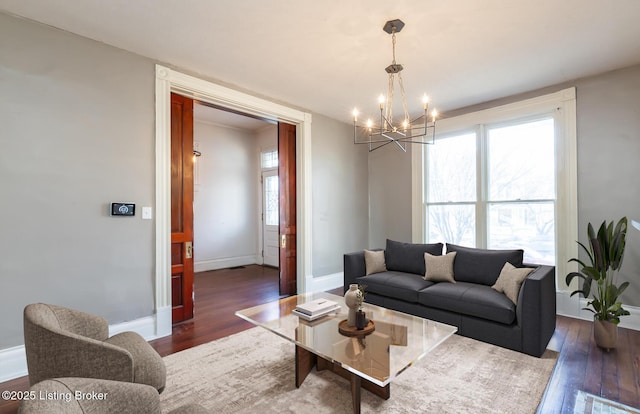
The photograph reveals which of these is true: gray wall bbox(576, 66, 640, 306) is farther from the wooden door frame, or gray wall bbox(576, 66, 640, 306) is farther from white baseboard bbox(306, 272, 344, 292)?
the wooden door frame

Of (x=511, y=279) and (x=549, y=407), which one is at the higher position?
(x=511, y=279)

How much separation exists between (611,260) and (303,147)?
379cm

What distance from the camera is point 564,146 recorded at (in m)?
3.64

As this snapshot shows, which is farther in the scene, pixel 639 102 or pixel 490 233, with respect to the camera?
pixel 490 233

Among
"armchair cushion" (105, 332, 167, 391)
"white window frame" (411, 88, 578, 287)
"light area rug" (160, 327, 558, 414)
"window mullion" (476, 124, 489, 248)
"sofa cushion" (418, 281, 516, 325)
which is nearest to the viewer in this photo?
"armchair cushion" (105, 332, 167, 391)

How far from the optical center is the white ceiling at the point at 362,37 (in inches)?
89.5

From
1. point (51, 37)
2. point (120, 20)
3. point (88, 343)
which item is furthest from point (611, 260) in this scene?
point (51, 37)

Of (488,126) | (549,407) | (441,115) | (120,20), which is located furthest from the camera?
(441,115)

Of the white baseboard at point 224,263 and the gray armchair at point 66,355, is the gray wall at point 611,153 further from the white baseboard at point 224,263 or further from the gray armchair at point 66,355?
the white baseboard at point 224,263

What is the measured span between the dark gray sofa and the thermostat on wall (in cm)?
251

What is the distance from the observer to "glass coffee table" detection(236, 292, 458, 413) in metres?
1.71

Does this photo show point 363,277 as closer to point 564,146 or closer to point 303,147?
point 303,147

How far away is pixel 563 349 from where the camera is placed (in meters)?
2.72

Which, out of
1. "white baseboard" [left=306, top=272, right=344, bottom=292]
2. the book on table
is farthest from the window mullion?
the book on table
